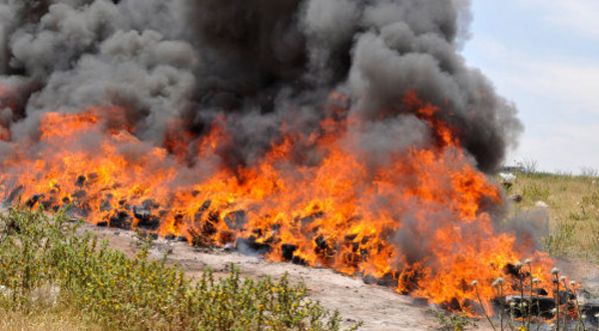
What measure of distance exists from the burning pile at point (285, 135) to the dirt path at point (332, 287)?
39 centimetres

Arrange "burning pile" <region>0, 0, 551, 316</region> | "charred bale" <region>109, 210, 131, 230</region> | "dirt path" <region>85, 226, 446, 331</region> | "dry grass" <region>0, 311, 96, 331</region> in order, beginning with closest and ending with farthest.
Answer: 1. "dry grass" <region>0, 311, 96, 331</region>
2. "dirt path" <region>85, 226, 446, 331</region>
3. "burning pile" <region>0, 0, 551, 316</region>
4. "charred bale" <region>109, 210, 131, 230</region>

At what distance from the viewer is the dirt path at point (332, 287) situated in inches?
349

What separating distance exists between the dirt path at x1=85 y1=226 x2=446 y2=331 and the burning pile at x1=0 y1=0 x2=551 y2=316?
1.28ft

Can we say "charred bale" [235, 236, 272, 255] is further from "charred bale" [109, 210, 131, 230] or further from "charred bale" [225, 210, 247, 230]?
"charred bale" [109, 210, 131, 230]

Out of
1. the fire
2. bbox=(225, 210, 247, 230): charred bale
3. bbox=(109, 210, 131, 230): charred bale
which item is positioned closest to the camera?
the fire

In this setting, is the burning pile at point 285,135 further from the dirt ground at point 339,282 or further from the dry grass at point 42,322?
the dry grass at point 42,322

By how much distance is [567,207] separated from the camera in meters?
19.2

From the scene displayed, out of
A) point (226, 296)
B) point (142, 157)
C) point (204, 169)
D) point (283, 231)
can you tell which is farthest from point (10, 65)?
point (226, 296)

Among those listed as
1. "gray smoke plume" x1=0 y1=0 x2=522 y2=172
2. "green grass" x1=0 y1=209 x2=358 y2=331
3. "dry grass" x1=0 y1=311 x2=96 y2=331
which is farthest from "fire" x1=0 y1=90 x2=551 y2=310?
"dry grass" x1=0 y1=311 x2=96 y2=331

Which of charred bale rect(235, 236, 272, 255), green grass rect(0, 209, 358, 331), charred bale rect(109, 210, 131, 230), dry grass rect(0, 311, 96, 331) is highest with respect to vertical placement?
charred bale rect(109, 210, 131, 230)

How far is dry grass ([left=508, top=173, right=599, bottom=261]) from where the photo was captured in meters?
14.5

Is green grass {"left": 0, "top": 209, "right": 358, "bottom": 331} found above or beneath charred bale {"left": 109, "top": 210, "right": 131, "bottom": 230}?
beneath

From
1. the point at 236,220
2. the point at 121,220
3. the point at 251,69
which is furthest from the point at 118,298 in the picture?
the point at 251,69

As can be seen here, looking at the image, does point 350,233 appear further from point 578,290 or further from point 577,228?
point 577,228
